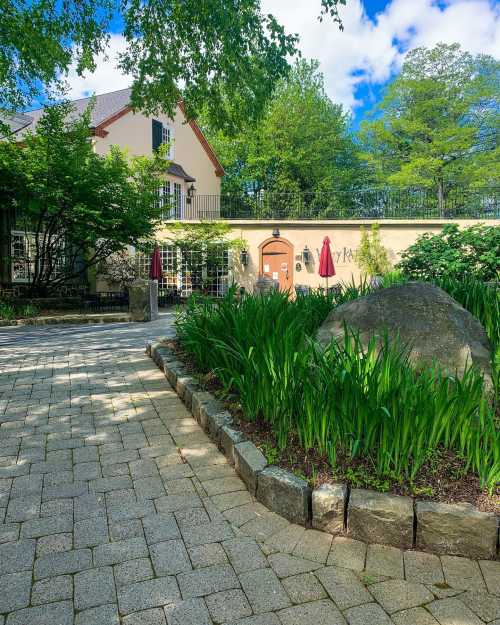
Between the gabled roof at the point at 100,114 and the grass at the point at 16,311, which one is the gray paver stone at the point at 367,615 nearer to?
the grass at the point at 16,311

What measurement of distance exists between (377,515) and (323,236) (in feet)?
57.6

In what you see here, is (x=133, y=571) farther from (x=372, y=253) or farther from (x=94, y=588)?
(x=372, y=253)

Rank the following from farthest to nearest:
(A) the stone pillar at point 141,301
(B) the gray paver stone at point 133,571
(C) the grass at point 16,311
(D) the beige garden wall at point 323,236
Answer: (D) the beige garden wall at point 323,236 → (A) the stone pillar at point 141,301 → (C) the grass at point 16,311 → (B) the gray paver stone at point 133,571

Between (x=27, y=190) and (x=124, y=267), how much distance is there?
19.2 feet

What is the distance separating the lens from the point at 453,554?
2.12 m

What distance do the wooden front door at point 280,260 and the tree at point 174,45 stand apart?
31.2ft

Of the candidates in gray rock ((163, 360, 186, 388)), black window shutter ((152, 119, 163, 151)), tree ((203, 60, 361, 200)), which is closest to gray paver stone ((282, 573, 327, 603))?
gray rock ((163, 360, 186, 388))

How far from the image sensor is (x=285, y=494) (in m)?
2.45

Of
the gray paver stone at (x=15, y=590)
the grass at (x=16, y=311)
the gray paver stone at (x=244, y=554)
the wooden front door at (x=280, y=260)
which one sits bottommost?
the gray paver stone at (x=15, y=590)

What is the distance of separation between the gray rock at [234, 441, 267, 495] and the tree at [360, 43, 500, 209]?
2810 cm

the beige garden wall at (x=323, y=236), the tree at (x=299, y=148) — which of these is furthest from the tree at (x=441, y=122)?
the beige garden wall at (x=323, y=236)

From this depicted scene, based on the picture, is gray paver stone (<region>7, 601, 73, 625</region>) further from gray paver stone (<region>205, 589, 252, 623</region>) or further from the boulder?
the boulder

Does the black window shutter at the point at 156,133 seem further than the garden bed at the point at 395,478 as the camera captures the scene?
Yes

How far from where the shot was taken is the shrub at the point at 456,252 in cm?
1181
